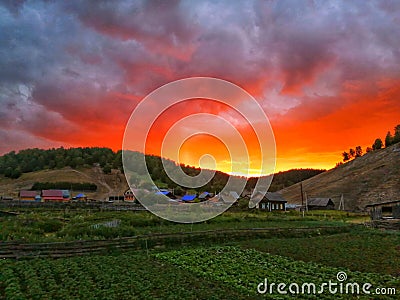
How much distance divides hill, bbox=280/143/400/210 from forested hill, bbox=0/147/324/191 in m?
26.8

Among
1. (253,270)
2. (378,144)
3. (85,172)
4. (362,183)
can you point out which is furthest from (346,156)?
(253,270)

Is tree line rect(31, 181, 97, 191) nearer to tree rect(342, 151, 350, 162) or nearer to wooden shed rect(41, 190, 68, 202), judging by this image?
wooden shed rect(41, 190, 68, 202)

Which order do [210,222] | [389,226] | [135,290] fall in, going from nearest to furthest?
[135,290] → [389,226] → [210,222]

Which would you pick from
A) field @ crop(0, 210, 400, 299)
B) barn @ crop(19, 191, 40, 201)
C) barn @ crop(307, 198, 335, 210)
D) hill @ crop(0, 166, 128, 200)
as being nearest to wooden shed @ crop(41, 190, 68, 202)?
barn @ crop(19, 191, 40, 201)

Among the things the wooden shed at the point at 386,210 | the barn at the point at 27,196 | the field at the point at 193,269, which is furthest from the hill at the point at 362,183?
the barn at the point at 27,196

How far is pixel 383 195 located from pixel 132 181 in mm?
72837

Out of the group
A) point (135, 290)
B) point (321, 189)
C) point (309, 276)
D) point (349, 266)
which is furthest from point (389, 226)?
point (321, 189)

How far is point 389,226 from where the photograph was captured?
34062 mm

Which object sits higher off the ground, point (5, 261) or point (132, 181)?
→ point (132, 181)

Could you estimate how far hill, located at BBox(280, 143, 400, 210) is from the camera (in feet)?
284

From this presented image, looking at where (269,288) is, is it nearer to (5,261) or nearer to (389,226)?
(5,261)

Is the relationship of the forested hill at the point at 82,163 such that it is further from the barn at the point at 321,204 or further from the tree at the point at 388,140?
the barn at the point at 321,204

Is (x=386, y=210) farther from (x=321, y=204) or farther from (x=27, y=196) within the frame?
(x=27, y=196)

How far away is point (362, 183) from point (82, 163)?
119 m
